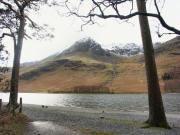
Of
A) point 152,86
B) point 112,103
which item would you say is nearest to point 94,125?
point 152,86

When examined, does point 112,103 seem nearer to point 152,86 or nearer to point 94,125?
point 94,125

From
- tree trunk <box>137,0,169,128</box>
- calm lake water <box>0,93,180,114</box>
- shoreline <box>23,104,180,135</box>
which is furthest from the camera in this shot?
calm lake water <box>0,93,180,114</box>

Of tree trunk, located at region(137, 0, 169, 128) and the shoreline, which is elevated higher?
tree trunk, located at region(137, 0, 169, 128)

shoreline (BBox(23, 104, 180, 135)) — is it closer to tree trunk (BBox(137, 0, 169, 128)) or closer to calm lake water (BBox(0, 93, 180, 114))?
tree trunk (BBox(137, 0, 169, 128))

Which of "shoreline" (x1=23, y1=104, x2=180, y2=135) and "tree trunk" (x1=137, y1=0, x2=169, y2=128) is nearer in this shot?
"shoreline" (x1=23, y1=104, x2=180, y2=135)

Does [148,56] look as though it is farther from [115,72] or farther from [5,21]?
[115,72]

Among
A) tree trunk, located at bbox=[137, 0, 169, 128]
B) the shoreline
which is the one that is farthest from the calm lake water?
tree trunk, located at bbox=[137, 0, 169, 128]

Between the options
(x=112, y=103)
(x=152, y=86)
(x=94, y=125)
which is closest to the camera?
(x=152, y=86)

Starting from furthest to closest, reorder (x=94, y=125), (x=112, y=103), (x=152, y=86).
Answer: (x=112, y=103)
(x=94, y=125)
(x=152, y=86)

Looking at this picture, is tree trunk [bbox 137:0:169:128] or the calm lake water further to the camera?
the calm lake water

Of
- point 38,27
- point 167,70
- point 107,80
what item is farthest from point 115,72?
point 38,27

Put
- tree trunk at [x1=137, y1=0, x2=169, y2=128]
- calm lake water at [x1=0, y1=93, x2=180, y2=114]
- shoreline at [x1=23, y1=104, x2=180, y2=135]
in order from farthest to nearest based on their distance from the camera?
calm lake water at [x1=0, y1=93, x2=180, y2=114], tree trunk at [x1=137, y1=0, x2=169, y2=128], shoreline at [x1=23, y1=104, x2=180, y2=135]

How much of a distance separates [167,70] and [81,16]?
156 metres

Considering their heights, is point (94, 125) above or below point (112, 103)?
below
